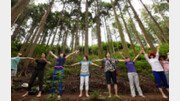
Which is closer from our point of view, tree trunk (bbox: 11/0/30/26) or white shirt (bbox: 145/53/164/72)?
tree trunk (bbox: 11/0/30/26)

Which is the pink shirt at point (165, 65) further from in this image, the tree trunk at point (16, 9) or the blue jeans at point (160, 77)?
the tree trunk at point (16, 9)

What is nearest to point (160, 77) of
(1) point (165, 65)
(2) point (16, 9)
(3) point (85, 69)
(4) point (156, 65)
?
(4) point (156, 65)

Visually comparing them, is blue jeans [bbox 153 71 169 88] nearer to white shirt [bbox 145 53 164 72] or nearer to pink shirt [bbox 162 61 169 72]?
white shirt [bbox 145 53 164 72]

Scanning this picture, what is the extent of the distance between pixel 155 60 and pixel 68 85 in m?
3.96

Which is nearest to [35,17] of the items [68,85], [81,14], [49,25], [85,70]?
[49,25]

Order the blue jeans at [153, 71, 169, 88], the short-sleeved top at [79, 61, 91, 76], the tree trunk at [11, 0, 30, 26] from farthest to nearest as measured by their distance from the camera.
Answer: the short-sleeved top at [79, 61, 91, 76], the blue jeans at [153, 71, 169, 88], the tree trunk at [11, 0, 30, 26]

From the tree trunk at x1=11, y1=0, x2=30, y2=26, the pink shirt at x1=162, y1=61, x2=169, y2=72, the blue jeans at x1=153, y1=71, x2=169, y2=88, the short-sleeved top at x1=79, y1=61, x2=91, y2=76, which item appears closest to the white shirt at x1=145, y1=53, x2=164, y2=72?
the blue jeans at x1=153, y1=71, x2=169, y2=88

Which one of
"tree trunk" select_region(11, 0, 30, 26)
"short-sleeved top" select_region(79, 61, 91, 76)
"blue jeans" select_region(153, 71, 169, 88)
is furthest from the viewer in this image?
"short-sleeved top" select_region(79, 61, 91, 76)

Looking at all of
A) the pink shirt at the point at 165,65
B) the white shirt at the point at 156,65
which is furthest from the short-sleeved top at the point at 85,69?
the pink shirt at the point at 165,65

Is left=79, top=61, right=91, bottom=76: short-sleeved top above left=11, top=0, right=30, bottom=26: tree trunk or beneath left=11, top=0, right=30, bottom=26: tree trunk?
beneath

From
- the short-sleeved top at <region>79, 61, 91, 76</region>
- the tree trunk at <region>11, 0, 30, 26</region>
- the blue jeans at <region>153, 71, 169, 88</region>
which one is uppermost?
the tree trunk at <region>11, 0, 30, 26</region>

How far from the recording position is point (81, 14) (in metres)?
10.9

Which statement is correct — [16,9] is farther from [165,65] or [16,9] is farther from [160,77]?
[165,65]

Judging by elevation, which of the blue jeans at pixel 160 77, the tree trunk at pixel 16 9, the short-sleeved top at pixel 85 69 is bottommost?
the blue jeans at pixel 160 77
